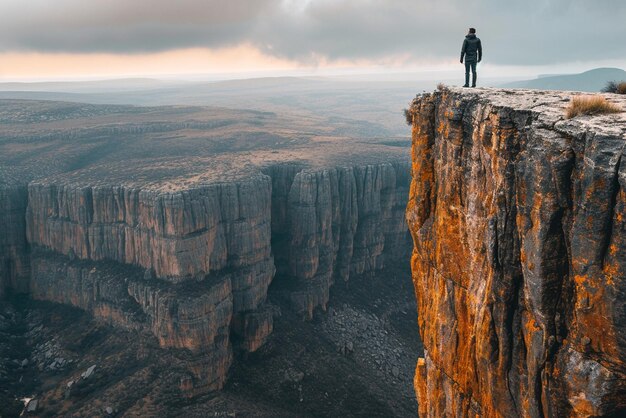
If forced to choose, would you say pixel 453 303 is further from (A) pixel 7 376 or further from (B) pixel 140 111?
(B) pixel 140 111

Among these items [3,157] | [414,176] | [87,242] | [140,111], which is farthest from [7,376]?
[140,111]

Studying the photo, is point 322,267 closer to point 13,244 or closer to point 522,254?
point 13,244

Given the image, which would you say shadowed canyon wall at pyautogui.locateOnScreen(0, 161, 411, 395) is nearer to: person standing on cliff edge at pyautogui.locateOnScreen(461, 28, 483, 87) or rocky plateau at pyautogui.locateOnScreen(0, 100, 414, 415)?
rocky plateau at pyautogui.locateOnScreen(0, 100, 414, 415)

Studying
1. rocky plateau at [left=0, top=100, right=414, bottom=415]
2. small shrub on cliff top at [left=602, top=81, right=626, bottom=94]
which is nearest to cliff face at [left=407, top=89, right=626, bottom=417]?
small shrub on cliff top at [left=602, top=81, right=626, bottom=94]

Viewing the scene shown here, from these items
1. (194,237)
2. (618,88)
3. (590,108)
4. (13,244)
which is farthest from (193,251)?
(590,108)

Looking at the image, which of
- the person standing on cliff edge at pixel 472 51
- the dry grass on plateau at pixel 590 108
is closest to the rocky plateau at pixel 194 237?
the person standing on cliff edge at pixel 472 51

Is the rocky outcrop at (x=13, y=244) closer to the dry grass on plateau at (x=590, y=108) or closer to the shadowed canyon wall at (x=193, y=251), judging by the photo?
the shadowed canyon wall at (x=193, y=251)
